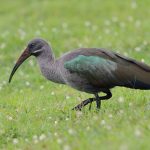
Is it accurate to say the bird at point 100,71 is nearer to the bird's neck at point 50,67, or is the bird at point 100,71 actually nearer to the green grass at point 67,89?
the bird's neck at point 50,67

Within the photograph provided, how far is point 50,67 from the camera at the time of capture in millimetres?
10906

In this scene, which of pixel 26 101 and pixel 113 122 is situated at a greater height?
pixel 113 122

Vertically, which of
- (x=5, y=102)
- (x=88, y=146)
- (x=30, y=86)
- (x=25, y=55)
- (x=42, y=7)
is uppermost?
(x=88, y=146)

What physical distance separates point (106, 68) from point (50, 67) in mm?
1077

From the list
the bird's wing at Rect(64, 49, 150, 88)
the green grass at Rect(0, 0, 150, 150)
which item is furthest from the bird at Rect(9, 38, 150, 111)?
the green grass at Rect(0, 0, 150, 150)

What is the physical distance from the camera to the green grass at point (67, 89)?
8.38 metres

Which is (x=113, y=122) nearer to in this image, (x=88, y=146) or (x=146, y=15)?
(x=88, y=146)

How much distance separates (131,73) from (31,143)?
7.40ft

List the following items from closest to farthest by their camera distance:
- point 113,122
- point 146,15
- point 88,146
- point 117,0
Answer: point 88,146 → point 113,122 → point 146,15 → point 117,0

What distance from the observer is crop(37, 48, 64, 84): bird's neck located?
10780 millimetres

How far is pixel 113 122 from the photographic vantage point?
8859 millimetres

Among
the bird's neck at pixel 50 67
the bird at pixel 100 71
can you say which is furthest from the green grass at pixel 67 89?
the bird's neck at pixel 50 67

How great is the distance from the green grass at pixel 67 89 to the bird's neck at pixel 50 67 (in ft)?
1.90

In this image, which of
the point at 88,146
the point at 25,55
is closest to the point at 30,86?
the point at 25,55
